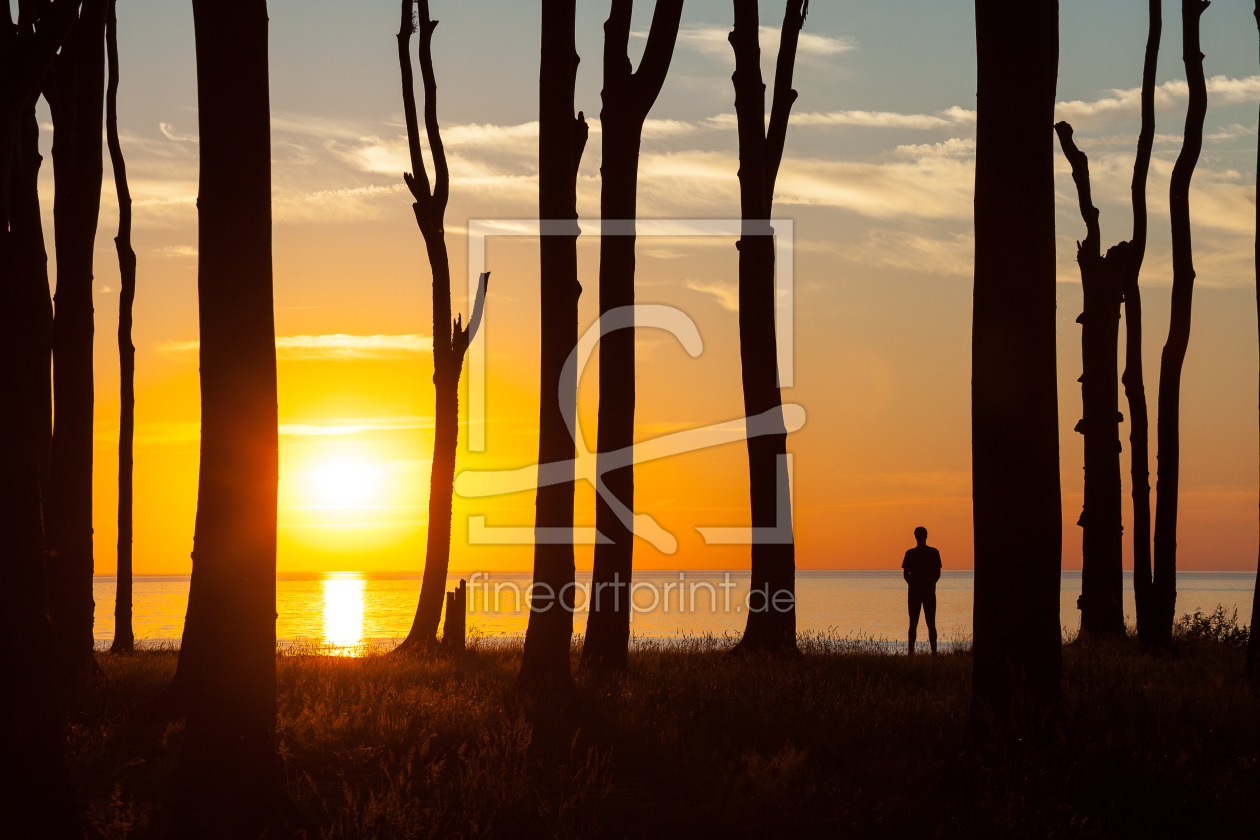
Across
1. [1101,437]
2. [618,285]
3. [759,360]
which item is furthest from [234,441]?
[1101,437]

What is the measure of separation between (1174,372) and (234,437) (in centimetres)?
1459

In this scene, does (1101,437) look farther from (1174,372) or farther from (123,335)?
(123,335)

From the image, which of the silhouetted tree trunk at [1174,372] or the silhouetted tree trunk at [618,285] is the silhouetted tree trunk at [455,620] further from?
the silhouetted tree trunk at [1174,372]

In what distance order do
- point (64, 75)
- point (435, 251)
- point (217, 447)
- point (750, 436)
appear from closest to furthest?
point (217, 447) < point (64, 75) < point (750, 436) < point (435, 251)

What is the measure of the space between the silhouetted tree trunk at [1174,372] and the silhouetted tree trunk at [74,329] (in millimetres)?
14951

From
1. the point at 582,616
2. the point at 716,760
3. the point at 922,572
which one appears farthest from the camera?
the point at 582,616

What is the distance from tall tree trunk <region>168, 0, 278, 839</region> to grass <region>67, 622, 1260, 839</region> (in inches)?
22.0

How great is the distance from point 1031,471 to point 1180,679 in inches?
242

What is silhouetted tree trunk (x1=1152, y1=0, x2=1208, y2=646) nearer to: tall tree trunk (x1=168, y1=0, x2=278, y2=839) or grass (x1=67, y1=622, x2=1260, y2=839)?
grass (x1=67, y1=622, x2=1260, y2=839)

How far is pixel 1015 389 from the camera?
764 centimetres

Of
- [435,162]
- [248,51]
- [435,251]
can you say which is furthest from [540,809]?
[435,162]

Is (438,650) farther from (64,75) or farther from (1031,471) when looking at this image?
(1031,471)

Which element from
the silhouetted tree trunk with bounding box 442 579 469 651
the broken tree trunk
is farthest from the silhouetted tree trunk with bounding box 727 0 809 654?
the broken tree trunk

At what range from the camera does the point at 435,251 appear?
58.4ft
